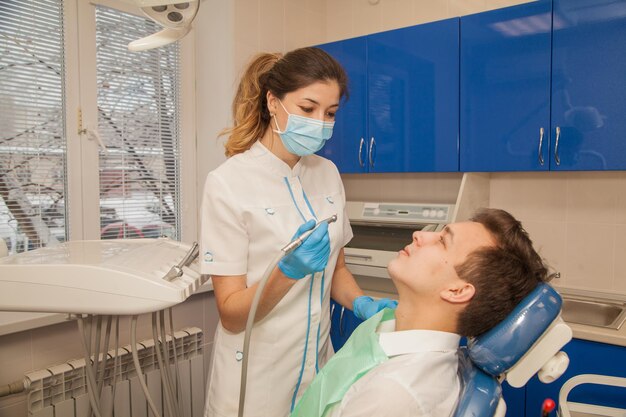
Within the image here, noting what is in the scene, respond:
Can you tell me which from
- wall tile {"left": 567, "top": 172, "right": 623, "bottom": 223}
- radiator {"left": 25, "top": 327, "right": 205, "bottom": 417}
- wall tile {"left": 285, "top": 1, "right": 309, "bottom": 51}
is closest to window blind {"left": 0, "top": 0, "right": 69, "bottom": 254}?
radiator {"left": 25, "top": 327, "right": 205, "bottom": 417}

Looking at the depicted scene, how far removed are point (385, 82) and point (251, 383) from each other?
1.74 metres

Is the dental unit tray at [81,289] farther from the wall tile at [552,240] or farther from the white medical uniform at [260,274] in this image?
the wall tile at [552,240]

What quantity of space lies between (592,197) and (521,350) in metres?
1.65

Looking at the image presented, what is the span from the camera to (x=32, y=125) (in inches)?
79.4

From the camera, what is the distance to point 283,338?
126 cm

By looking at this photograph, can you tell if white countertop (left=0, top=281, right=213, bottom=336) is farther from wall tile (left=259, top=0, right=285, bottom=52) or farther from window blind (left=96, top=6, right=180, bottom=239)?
wall tile (left=259, top=0, right=285, bottom=52)

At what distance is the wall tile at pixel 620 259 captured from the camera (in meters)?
2.11

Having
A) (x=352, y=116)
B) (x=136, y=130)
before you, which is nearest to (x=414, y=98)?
(x=352, y=116)

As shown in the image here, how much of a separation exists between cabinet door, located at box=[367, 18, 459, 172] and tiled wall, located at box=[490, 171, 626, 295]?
0.45 m

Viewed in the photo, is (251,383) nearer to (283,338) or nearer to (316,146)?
(283,338)

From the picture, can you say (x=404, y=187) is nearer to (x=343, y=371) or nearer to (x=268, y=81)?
(x=268, y=81)

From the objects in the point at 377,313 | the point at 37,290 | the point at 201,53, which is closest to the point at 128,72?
the point at 201,53

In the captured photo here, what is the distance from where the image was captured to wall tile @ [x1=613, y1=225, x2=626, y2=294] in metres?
2.11

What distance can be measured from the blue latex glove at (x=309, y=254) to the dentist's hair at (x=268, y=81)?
1.49 feet
